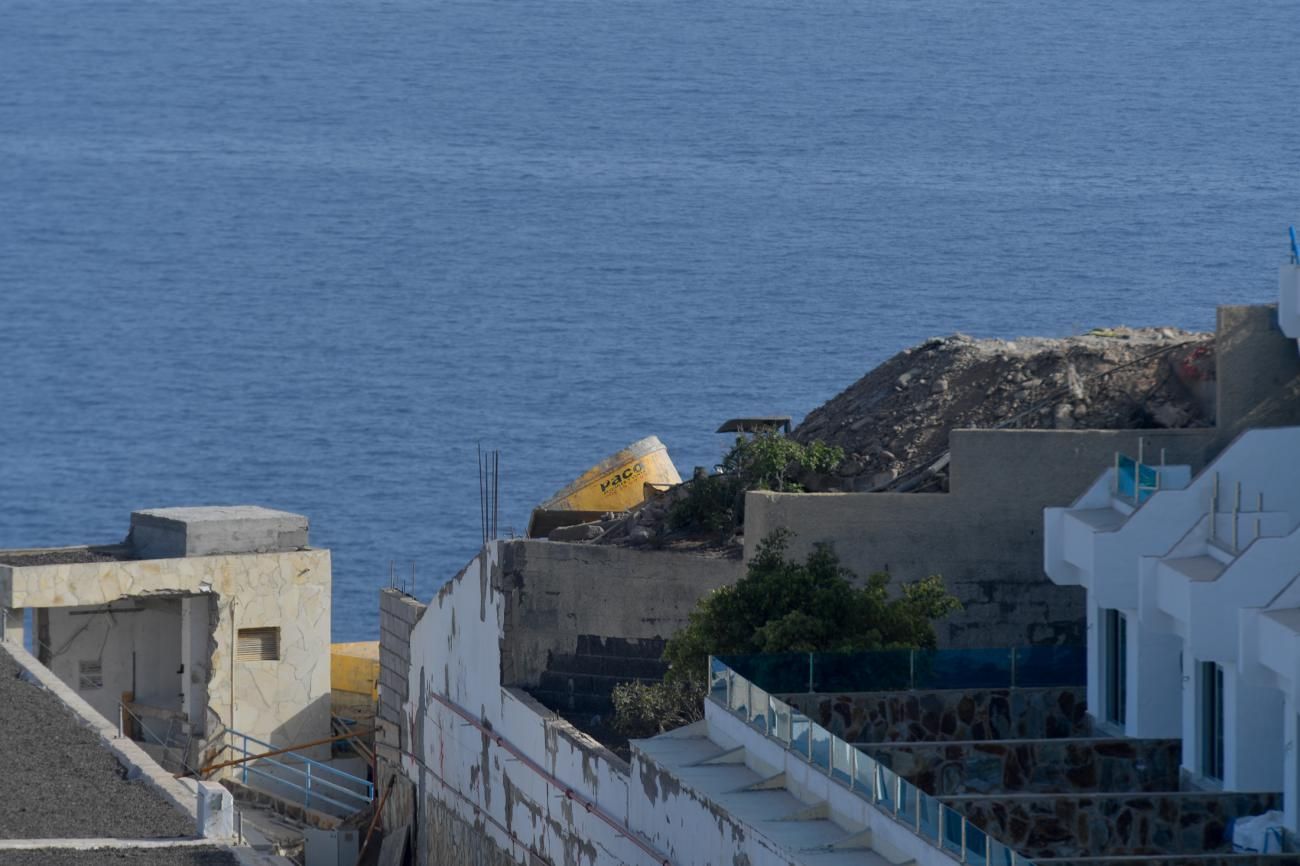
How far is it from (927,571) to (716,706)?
656 centimetres

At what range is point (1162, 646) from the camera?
3462 centimetres

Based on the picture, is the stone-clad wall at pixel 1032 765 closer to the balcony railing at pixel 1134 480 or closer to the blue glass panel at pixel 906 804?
the balcony railing at pixel 1134 480

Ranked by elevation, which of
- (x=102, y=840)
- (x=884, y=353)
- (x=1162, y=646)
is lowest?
(x=102, y=840)

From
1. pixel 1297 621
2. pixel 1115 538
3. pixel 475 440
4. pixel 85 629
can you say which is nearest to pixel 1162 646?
pixel 1115 538

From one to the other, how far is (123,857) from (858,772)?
36.2 feet

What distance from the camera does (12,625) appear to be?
191 feet

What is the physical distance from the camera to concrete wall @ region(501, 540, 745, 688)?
4297 cm

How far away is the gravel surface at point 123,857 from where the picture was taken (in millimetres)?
34062

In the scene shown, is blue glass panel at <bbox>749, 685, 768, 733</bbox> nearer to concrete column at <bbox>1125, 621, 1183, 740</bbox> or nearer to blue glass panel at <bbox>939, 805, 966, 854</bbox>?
concrete column at <bbox>1125, 621, 1183, 740</bbox>

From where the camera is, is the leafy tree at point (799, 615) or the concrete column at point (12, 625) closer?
the leafy tree at point (799, 615)

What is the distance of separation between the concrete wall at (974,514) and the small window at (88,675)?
83.0ft

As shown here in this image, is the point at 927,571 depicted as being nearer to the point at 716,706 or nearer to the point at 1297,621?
the point at 716,706

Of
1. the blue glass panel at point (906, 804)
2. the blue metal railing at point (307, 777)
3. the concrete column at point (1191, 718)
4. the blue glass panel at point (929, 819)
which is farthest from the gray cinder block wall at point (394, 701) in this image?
the blue glass panel at point (929, 819)

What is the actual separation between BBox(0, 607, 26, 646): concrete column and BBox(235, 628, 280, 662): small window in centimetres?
523
